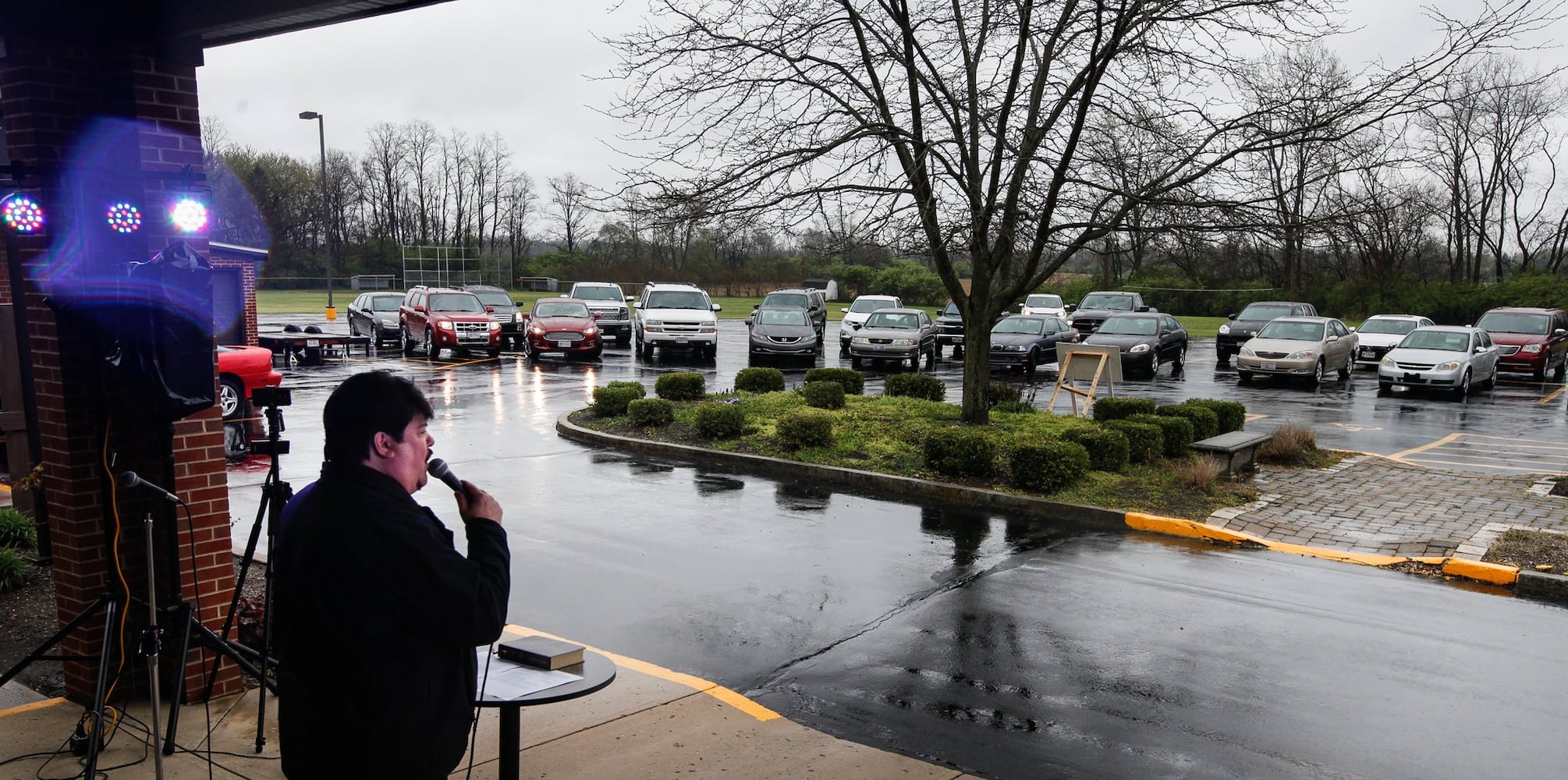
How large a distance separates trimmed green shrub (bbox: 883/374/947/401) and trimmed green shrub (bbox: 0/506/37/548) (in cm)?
1170

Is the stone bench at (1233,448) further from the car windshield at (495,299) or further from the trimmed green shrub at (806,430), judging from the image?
the car windshield at (495,299)

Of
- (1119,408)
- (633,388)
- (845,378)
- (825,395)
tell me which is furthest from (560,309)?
(1119,408)

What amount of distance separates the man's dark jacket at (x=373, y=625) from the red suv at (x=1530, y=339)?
2924 cm

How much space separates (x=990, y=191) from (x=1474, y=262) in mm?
58072

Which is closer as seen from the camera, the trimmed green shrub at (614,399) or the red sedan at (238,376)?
the red sedan at (238,376)

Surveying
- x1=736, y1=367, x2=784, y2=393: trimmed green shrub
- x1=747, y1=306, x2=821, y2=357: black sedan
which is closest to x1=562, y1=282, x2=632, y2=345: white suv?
x1=747, y1=306, x2=821, y2=357: black sedan

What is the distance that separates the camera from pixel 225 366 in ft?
47.6

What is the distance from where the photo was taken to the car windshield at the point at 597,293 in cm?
3338

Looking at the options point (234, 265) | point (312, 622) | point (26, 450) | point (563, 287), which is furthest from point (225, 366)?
point (563, 287)

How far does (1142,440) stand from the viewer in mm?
12023

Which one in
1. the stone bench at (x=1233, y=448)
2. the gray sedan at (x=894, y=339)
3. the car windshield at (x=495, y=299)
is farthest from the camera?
the car windshield at (x=495, y=299)

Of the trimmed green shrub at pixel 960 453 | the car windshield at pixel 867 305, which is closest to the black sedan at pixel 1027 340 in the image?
the car windshield at pixel 867 305

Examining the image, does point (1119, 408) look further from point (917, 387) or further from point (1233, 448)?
point (917, 387)

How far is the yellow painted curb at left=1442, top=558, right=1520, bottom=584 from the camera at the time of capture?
8.12m
